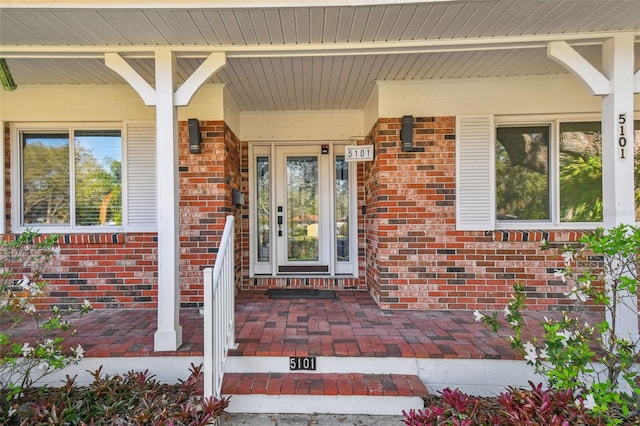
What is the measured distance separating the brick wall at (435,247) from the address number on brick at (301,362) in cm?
141

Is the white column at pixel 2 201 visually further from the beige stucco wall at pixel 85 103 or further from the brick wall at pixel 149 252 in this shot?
the beige stucco wall at pixel 85 103

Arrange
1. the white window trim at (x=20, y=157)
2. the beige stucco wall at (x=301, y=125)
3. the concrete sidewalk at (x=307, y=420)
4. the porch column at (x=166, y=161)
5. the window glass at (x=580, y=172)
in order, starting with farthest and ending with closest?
the beige stucco wall at (x=301, y=125), the white window trim at (x=20, y=157), the window glass at (x=580, y=172), the porch column at (x=166, y=161), the concrete sidewalk at (x=307, y=420)

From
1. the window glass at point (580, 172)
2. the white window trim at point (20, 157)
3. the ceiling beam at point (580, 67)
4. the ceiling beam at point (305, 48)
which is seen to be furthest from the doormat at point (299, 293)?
the ceiling beam at point (580, 67)

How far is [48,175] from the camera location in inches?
159

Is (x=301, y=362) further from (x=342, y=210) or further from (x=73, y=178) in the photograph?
(x=73, y=178)

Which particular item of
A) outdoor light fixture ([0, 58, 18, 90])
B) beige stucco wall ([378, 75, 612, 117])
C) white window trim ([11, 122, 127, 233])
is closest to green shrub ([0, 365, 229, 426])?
white window trim ([11, 122, 127, 233])

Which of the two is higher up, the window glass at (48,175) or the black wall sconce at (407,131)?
the black wall sconce at (407,131)

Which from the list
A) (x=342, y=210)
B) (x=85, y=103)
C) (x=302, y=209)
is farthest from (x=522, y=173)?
(x=85, y=103)

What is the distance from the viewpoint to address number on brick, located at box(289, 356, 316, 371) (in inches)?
102

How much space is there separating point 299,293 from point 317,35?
2968 mm

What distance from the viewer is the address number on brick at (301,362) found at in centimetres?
258

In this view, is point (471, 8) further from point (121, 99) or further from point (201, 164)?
point (121, 99)

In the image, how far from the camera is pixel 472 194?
3764 mm

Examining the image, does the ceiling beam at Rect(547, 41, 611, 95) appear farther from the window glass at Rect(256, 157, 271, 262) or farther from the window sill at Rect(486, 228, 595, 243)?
the window glass at Rect(256, 157, 271, 262)
